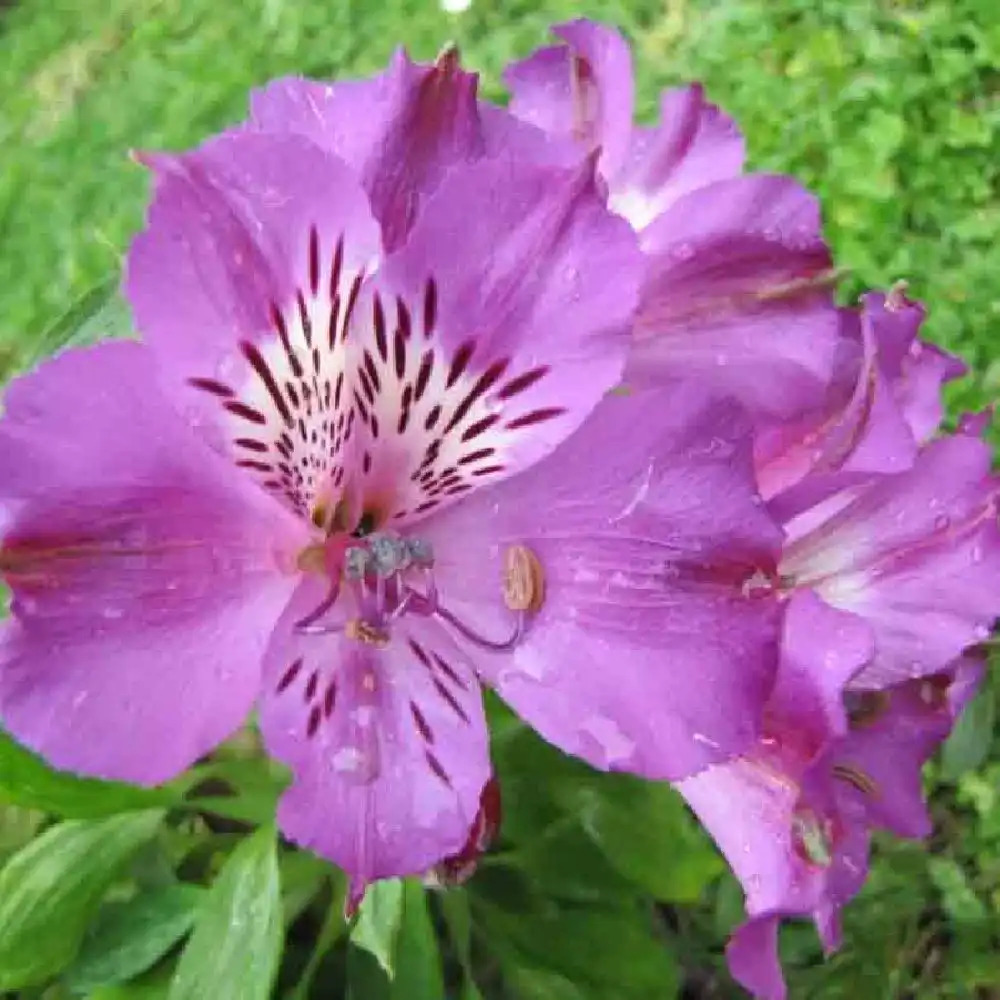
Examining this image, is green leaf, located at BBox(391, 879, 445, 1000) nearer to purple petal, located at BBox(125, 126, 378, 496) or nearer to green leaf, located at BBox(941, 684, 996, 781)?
purple petal, located at BBox(125, 126, 378, 496)

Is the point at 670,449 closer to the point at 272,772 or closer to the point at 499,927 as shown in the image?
the point at 272,772

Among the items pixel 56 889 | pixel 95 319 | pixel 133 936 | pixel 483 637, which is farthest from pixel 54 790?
pixel 483 637

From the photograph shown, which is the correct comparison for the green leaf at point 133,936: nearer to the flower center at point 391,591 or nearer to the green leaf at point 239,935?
the green leaf at point 239,935

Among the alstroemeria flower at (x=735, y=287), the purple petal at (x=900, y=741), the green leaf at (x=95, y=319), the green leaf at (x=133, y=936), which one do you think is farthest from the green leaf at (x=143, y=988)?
the alstroemeria flower at (x=735, y=287)

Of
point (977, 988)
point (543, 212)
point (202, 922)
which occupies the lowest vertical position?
point (977, 988)

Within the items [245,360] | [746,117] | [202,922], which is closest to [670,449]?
[245,360]

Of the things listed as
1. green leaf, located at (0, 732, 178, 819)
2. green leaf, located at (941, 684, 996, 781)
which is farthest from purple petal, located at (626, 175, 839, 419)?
green leaf, located at (941, 684, 996, 781)

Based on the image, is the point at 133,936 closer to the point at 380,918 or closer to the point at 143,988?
the point at 143,988
